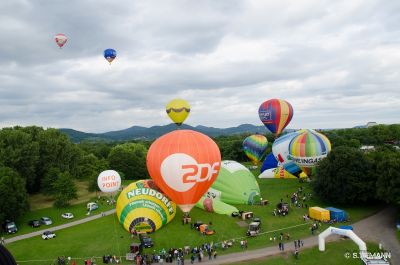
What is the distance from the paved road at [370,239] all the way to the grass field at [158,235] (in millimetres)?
1045

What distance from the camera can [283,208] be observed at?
34812 millimetres

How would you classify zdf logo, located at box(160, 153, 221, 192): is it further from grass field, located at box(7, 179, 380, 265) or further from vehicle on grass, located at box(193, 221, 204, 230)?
vehicle on grass, located at box(193, 221, 204, 230)

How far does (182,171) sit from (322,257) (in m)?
11.2

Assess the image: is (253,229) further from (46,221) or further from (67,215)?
(46,221)

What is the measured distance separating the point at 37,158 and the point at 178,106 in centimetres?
1897

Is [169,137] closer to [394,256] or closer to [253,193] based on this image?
[253,193]

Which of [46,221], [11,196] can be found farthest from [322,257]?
[11,196]

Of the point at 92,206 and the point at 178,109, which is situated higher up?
the point at 178,109

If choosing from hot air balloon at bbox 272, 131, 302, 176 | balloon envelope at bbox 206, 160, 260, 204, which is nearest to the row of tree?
balloon envelope at bbox 206, 160, 260, 204

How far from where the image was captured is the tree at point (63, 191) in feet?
135

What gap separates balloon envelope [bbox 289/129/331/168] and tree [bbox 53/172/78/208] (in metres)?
26.6

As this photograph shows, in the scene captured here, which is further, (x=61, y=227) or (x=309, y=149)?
(x=309, y=149)

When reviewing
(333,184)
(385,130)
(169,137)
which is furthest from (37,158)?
(385,130)

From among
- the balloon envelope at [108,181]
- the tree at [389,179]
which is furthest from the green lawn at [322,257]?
the balloon envelope at [108,181]
